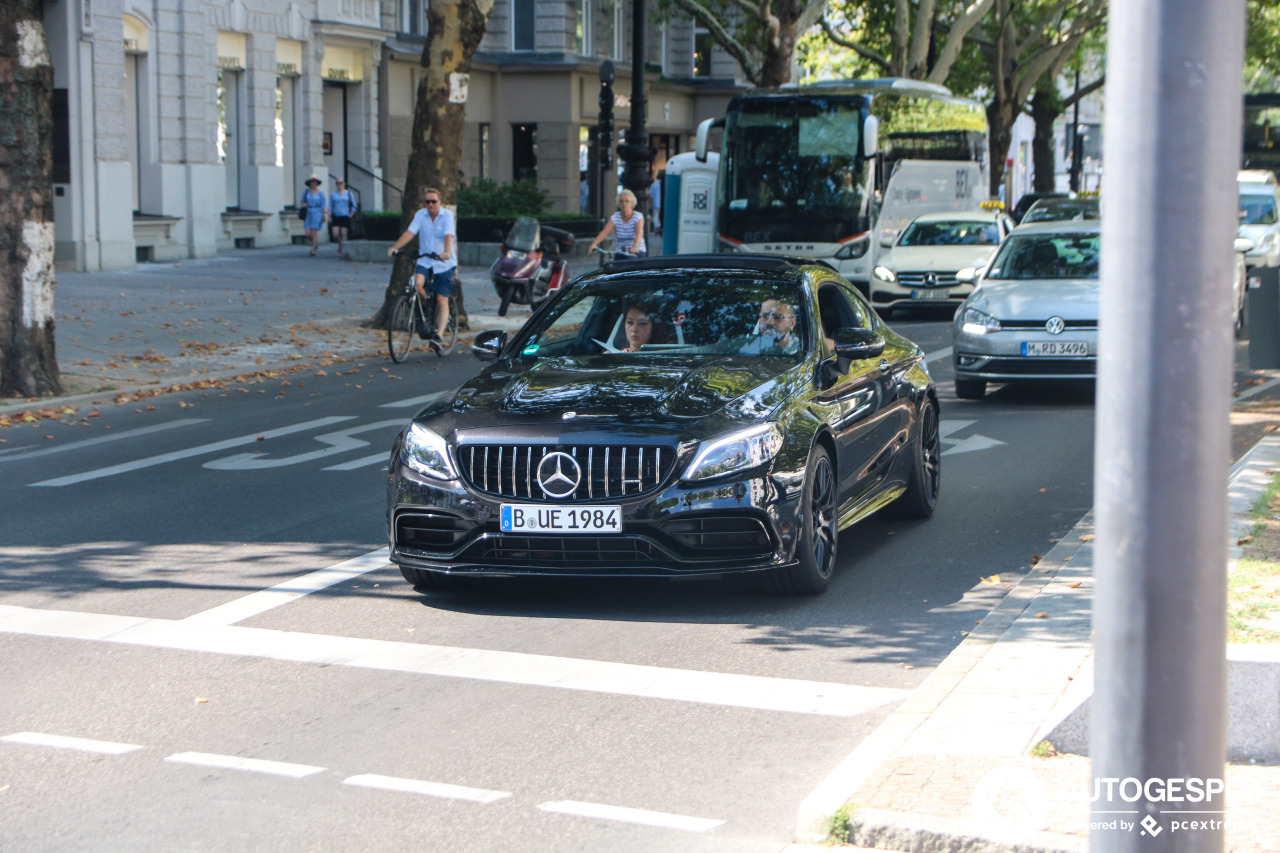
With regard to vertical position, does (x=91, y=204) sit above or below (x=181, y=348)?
above

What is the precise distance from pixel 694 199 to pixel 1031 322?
15.2 m

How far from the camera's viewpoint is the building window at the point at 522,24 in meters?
47.7

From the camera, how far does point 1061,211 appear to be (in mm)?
25938

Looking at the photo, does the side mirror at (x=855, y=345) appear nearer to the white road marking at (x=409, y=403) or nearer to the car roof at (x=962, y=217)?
the white road marking at (x=409, y=403)

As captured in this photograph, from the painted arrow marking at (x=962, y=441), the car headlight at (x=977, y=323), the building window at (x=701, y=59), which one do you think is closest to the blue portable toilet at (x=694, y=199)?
the car headlight at (x=977, y=323)

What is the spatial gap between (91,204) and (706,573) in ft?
76.0

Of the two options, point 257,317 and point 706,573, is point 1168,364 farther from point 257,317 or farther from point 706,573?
point 257,317

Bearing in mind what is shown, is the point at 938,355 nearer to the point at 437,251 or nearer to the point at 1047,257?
the point at 1047,257

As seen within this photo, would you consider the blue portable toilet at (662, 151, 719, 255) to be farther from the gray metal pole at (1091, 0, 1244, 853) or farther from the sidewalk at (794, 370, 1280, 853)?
the gray metal pole at (1091, 0, 1244, 853)

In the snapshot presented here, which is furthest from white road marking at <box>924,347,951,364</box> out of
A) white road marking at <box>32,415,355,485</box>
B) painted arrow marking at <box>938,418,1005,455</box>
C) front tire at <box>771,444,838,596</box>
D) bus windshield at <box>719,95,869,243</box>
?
front tire at <box>771,444,838,596</box>

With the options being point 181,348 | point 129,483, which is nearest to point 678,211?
point 181,348

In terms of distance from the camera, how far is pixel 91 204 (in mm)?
27688

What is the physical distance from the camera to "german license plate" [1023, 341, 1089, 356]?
45.8 ft

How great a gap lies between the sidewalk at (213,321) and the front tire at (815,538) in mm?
8564
